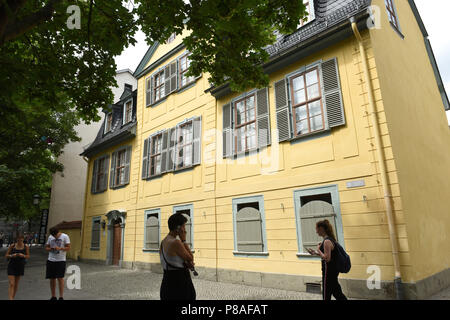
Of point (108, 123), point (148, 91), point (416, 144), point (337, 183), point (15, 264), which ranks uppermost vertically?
point (148, 91)

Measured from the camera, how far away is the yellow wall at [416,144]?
6.61m

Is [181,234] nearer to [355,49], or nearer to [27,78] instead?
[27,78]

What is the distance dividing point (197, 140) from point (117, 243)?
23.3ft

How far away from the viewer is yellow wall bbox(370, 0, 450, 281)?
6605mm

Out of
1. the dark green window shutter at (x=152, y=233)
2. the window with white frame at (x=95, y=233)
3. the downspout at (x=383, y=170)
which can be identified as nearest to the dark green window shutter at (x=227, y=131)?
the downspout at (x=383, y=170)

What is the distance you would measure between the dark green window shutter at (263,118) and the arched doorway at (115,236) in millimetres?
8144

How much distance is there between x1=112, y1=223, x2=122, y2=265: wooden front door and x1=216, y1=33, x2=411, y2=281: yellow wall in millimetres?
6876

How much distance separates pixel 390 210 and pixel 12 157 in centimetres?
1710

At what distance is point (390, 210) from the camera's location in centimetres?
616

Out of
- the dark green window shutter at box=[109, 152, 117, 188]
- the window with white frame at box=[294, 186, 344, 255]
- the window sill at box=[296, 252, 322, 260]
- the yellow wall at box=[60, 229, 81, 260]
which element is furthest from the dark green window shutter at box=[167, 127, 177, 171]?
the yellow wall at box=[60, 229, 81, 260]

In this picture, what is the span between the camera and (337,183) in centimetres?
714

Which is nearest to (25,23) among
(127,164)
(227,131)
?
(227,131)

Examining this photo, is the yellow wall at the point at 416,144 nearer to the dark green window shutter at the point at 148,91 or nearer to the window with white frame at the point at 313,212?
the window with white frame at the point at 313,212

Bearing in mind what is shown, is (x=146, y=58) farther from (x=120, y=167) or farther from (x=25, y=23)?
(x=25, y=23)
